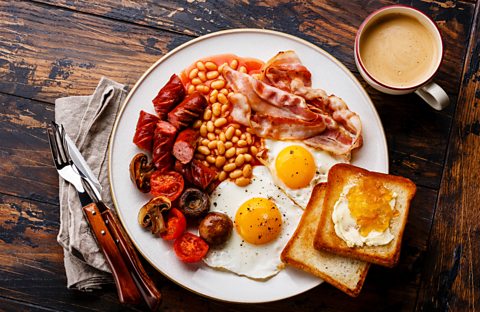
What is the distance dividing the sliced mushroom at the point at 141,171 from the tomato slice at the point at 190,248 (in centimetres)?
30

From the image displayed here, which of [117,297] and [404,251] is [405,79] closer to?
[404,251]

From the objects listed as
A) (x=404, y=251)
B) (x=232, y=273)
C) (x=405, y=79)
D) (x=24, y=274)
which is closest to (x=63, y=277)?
(x=24, y=274)

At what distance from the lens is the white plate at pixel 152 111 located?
274cm

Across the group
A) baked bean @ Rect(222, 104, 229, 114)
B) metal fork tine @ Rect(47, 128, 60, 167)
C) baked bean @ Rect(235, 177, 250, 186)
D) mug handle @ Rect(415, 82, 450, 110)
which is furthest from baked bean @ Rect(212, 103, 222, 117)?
mug handle @ Rect(415, 82, 450, 110)

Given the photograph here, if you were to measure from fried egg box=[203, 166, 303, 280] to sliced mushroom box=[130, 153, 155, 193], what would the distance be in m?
0.33

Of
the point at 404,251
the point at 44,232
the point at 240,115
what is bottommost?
the point at 404,251

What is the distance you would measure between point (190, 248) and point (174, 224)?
143 millimetres

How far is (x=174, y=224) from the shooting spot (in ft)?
8.86

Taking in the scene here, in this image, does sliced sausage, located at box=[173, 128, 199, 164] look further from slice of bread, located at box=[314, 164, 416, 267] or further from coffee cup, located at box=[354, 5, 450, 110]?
coffee cup, located at box=[354, 5, 450, 110]

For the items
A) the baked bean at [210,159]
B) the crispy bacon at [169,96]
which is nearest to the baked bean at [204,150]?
the baked bean at [210,159]

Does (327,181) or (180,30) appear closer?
(327,181)

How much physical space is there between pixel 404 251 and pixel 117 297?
1.52 metres

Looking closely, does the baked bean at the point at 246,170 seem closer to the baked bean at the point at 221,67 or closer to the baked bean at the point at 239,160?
the baked bean at the point at 239,160

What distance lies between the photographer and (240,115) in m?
2.84
